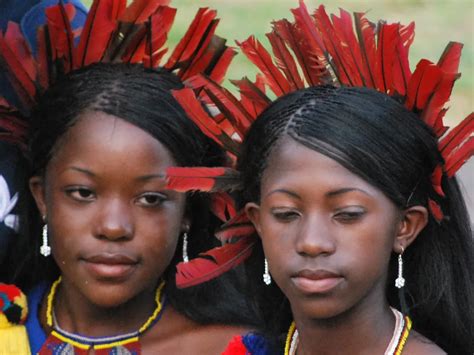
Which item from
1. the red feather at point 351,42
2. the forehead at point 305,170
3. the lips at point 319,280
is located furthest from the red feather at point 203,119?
the lips at point 319,280

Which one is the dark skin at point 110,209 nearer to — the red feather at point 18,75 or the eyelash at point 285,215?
the red feather at point 18,75

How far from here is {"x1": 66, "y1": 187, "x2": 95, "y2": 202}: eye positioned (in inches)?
153

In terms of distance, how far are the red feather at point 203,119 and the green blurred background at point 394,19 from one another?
4508mm

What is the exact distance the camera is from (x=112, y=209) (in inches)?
151

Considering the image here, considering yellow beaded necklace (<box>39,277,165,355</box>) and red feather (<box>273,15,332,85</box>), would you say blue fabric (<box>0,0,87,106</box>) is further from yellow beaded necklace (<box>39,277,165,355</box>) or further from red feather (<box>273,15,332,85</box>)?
red feather (<box>273,15,332,85</box>)

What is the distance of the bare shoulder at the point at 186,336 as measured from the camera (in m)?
4.09

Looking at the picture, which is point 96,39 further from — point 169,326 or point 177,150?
point 169,326

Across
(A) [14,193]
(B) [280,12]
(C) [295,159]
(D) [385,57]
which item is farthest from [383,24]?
(B) [280,12]

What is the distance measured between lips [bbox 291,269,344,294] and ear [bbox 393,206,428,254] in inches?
8.2

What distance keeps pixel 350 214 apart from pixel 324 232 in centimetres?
8

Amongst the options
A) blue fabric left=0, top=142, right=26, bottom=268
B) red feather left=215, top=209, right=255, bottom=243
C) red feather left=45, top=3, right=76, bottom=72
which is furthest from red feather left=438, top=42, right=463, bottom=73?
blue fabric left=0, top=142, right=26, bottom=268

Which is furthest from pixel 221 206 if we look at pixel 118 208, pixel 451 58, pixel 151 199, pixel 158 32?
pixel 451 58

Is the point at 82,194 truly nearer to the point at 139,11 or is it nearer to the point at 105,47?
the point at 105,47

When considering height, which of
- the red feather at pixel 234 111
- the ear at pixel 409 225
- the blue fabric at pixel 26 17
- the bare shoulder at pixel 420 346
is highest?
the blue fabric at pixel 26 17
